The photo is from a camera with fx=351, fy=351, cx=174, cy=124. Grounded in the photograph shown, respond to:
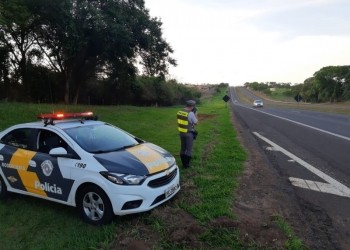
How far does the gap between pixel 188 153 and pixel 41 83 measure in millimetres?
27608

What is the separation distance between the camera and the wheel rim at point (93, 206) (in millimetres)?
5301

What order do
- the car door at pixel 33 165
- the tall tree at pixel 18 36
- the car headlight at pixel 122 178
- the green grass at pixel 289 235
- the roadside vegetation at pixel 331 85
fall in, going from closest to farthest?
1. the green grass at pixel 289 235
2. the car headlight at pixel 122 178
3. the car door at pixel 33 165
4. the tall tree at pixel 18 36
5. the roadside vegetation at pixel 331 85

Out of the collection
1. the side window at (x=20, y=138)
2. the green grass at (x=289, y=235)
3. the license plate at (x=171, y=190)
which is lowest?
the green grass at (x=289, y=235)

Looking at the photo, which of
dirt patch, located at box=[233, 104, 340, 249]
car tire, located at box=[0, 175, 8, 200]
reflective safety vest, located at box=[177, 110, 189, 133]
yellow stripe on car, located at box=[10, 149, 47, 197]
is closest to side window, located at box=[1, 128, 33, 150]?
yellow stripe on car, located at box=[10, 149, 47, 197]

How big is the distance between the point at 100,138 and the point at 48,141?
0.89 m

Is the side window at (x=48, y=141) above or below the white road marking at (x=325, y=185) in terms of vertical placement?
above

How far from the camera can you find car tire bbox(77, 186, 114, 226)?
520cm

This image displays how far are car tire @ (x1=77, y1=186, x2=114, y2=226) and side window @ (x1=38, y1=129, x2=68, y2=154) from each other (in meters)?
0.95

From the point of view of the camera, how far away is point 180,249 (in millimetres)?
4371

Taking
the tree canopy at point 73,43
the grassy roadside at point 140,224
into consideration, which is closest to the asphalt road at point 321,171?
the grassy roadside at point 140,224

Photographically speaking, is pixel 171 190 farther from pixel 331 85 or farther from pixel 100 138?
pixel 331 85

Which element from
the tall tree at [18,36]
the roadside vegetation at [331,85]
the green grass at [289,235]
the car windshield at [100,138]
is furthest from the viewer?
the roadside vegetation at [331,85]

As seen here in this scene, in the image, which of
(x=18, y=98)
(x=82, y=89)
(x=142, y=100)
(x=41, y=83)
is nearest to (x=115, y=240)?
(x=18, y=98)

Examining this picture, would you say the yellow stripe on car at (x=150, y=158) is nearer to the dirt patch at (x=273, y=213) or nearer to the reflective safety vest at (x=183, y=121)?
the dirt patch at (x=273, y=213)
